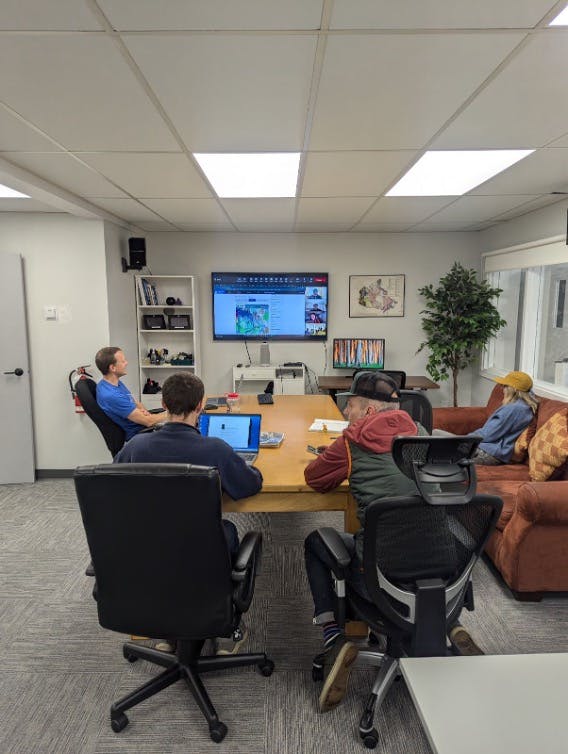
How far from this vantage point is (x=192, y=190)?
3.35 m

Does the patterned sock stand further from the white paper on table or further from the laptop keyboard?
the white paper on table

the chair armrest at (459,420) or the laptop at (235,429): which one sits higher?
the laptop at (235,429)

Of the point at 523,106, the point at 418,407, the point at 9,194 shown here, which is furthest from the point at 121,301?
the point at 523,106

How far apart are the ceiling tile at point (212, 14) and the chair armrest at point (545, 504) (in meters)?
2.26

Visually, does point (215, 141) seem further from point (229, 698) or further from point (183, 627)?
point (229, 698)

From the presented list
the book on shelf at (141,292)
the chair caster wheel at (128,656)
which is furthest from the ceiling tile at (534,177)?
the book on shelf at (141,292)

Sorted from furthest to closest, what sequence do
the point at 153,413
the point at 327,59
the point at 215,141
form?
the point at 153,413, the point at 215,141, the point at 327,59

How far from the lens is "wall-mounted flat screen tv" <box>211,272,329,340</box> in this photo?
214 inches

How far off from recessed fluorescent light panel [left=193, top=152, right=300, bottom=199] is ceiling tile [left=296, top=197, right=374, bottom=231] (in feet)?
1.31

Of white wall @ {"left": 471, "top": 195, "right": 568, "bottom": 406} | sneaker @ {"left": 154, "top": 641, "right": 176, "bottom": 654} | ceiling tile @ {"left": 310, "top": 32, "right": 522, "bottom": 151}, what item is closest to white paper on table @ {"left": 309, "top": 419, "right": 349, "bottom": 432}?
sneaker @ {"left": 154, "top": 641, "right": 176, "bottom": 654}

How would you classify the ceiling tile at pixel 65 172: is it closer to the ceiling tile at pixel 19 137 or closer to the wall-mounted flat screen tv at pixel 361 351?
the ceiling tile at pixel 19 137

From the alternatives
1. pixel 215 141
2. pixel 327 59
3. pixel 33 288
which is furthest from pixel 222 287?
pixel 327 59

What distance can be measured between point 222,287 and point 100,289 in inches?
62.9

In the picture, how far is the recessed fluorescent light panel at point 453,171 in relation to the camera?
2592 mm
